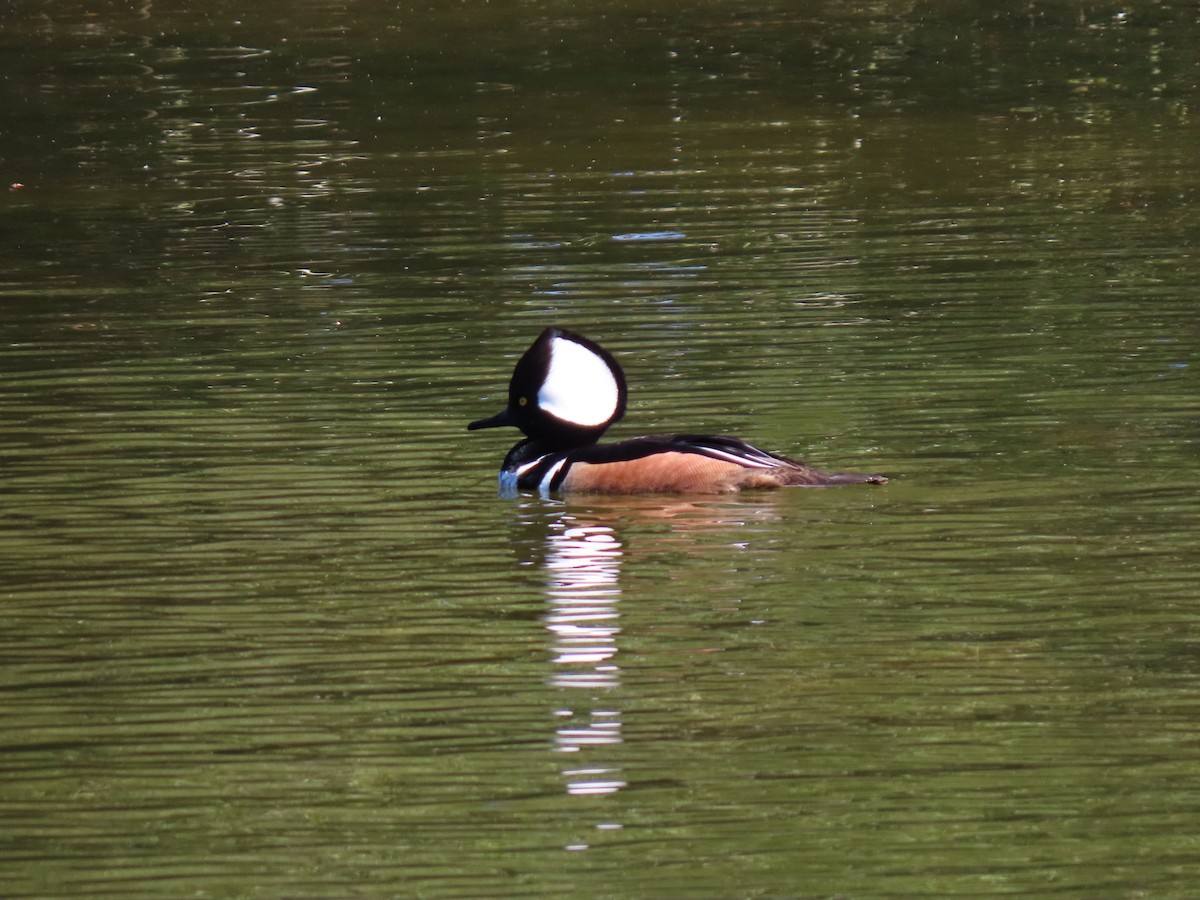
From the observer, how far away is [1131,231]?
15.1m

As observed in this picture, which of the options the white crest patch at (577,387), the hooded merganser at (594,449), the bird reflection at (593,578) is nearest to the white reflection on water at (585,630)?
the bird reflection at (593,578)

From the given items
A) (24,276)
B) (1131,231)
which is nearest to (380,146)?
(24,276)

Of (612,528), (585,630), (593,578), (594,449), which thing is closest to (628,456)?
(594,449)

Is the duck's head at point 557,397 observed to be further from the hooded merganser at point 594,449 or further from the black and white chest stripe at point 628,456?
the black and white chest stripe at point 628,456

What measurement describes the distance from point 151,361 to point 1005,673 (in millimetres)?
6550

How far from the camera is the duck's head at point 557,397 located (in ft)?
33.1

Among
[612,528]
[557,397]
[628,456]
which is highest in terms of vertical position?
[557,397]

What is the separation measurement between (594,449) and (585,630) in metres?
2.13

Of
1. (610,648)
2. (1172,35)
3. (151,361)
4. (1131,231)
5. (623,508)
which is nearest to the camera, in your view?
(610,648)

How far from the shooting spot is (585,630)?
779 centimetres

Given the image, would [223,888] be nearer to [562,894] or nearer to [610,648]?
[562,894]

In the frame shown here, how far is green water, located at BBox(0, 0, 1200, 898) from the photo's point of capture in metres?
6.08

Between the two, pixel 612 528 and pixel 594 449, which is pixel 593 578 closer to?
pixel 612 528

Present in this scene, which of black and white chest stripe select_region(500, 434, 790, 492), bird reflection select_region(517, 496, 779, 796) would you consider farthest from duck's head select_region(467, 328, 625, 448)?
bird reflection select_region(517, 496, 779, 796)
